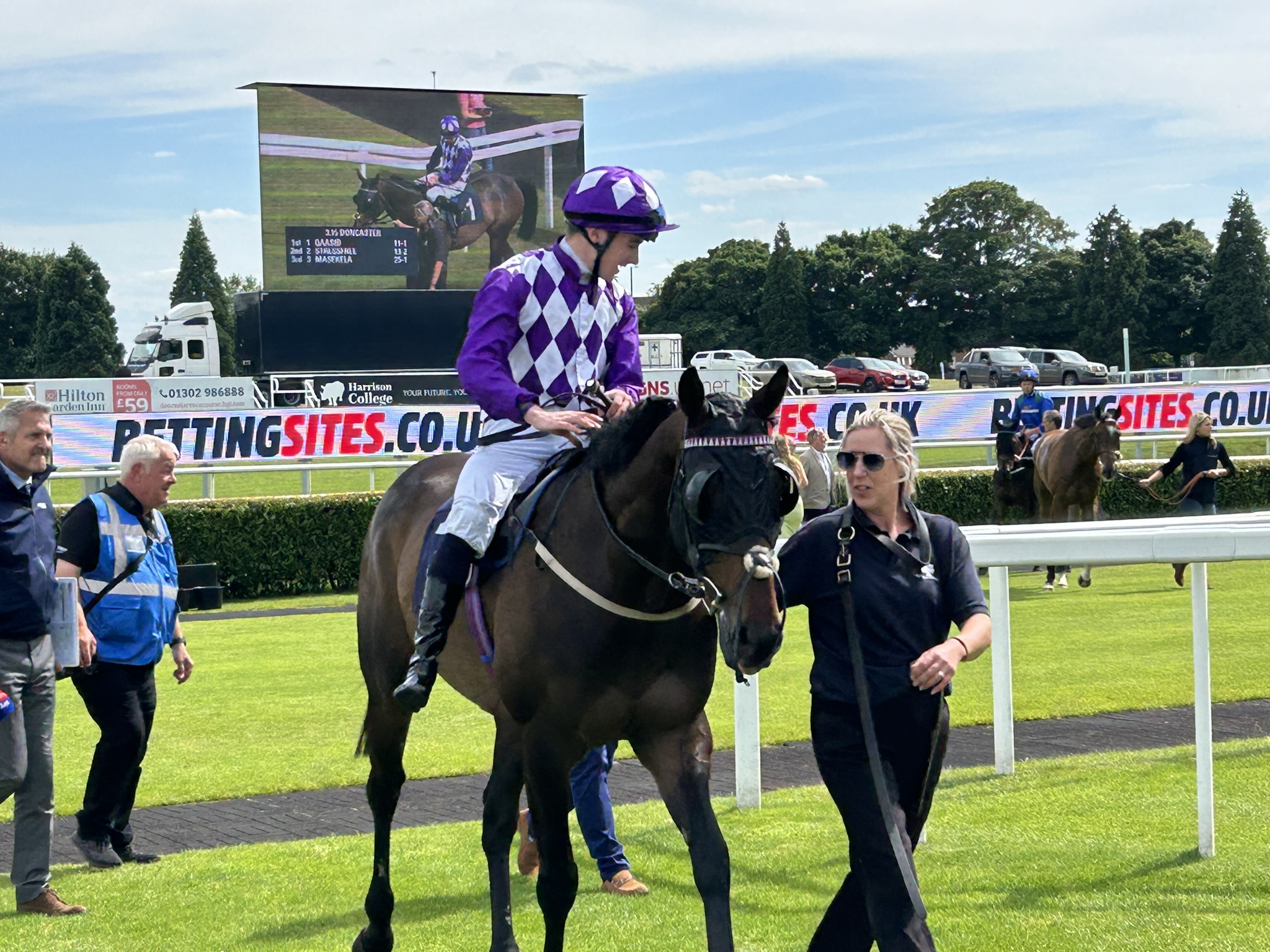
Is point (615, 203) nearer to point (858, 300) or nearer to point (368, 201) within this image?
point (368, 201)

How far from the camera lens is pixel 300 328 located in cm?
3444

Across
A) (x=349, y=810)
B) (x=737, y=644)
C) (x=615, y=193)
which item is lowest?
(x=349, y=810)

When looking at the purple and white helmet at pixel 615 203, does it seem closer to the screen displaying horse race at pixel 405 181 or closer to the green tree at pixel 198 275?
the screen displaying horse race at pixel 405 181

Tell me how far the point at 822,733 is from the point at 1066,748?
4.40 meters

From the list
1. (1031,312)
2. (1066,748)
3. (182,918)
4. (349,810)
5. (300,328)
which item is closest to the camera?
(182,918)

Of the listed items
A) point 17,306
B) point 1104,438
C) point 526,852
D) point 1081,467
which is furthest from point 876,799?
point 17,306

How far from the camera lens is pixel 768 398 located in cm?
345

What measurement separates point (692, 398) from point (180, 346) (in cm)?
4033

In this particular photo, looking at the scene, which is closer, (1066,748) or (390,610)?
(390,610)

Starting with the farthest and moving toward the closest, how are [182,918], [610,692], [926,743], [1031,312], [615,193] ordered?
[1031,312] → [182,918] → [615,193] → [610,692] → [926,743]

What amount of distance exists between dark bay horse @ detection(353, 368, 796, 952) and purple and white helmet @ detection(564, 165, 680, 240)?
661 mm

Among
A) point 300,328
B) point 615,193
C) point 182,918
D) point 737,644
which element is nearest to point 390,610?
point 182,918

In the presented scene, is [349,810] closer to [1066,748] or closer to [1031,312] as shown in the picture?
[1066,748]

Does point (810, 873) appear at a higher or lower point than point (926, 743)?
lower
